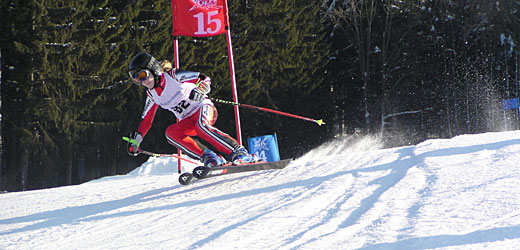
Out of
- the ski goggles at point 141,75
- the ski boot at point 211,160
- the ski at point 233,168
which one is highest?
the ski goggles at point 141,75

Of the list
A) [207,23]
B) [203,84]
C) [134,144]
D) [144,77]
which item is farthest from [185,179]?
[207,23]

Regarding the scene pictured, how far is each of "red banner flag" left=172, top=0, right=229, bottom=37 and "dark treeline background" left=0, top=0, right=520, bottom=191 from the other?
7188 millimetres

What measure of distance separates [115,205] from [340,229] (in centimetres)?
284

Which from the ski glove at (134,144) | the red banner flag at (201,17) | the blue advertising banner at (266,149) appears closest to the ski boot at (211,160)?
the ski glove at (134,144)

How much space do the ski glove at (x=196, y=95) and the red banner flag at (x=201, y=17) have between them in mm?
2286

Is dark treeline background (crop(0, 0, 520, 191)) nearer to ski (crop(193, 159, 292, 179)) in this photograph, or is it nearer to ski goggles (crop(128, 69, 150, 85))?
ski (crop(193, 159, 292, 179))

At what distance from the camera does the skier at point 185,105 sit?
585 centimetres

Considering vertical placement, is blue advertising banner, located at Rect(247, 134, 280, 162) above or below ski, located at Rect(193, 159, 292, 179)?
above

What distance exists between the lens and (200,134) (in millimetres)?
5965

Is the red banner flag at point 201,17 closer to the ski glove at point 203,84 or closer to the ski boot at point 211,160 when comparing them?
the ski glove at point 203,84

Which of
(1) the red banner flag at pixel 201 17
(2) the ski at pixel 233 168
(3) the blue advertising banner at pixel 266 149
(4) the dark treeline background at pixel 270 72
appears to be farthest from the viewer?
(4) the dark treeline background at pixel 270 72

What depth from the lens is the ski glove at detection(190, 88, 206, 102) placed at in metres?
5.85

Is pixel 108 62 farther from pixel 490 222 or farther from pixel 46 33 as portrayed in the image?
pixel 490 222

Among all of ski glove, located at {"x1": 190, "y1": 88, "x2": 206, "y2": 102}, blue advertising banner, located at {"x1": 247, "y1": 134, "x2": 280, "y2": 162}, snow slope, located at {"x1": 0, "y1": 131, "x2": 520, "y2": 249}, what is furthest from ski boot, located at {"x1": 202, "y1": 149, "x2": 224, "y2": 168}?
blue advertising banner, located at {"x1": 247, "y1": 134, "x2": 280, "y2": 162}
